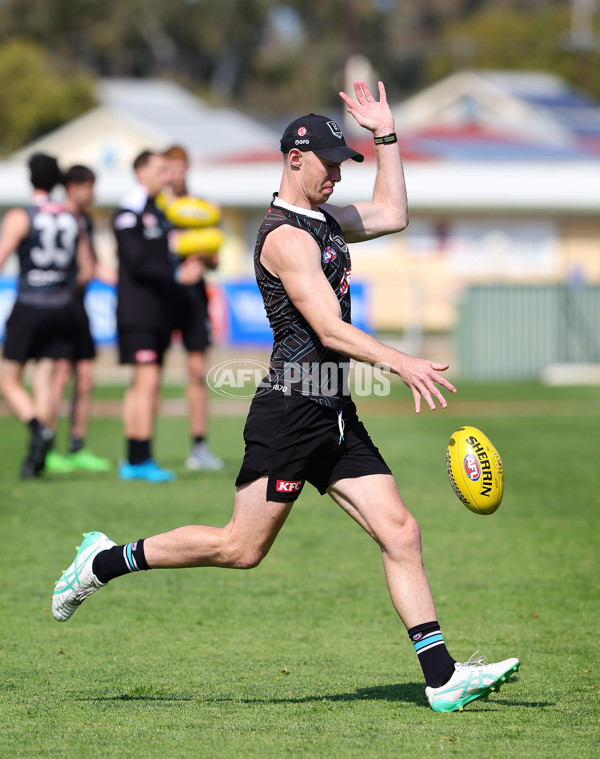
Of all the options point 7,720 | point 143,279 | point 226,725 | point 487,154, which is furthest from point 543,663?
point 487,154

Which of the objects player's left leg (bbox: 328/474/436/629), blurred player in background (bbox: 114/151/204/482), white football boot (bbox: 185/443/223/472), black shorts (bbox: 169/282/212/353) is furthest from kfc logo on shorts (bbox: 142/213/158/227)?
player's left leg (bbox: 328/474/436/629)

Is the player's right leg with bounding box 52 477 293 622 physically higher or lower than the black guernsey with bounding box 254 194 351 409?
lower

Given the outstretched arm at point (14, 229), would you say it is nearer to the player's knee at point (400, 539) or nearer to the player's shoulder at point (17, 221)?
the player's shoulder at point (17, 221)

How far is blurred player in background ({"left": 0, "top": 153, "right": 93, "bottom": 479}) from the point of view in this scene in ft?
35.1

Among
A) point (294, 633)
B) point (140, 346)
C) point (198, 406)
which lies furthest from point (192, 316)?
point (294, 633)

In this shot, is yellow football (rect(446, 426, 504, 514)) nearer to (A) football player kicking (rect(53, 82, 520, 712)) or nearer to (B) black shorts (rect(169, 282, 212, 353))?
(A) football player kicking (rect(53, 82, 520, 712))

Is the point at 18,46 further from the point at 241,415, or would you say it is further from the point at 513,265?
the point at 241,415

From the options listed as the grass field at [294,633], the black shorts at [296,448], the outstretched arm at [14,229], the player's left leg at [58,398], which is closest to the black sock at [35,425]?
the grass field at [294,633]

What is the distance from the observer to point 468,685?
16.1 ft

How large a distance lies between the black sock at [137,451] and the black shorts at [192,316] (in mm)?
939

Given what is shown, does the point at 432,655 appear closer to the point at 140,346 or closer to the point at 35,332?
the point at 140,346

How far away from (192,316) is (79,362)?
1318 mm

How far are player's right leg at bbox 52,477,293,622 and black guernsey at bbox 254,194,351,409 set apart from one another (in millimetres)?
407

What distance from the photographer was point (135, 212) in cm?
1086
